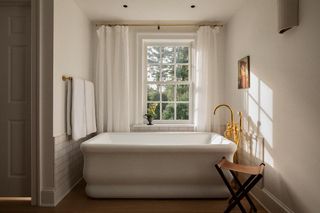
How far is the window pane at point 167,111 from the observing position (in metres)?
4.16

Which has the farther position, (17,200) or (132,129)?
(132,129)

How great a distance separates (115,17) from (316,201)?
11.3 feet

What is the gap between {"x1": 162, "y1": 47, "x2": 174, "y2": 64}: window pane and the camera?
4160 millimetres

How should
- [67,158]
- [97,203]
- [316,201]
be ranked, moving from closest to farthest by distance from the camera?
[316,201] < [97,203] < [67,158]

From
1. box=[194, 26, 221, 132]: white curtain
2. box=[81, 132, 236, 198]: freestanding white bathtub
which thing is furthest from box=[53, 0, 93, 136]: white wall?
box=[194, 26, 221, 132]: white curtain

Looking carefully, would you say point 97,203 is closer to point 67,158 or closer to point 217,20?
point 67,158

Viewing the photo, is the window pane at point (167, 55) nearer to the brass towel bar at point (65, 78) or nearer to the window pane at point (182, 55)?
the window pane at point (182, 55)

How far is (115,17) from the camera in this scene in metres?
3.76

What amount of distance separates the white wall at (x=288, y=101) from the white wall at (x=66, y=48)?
2285 millimetres

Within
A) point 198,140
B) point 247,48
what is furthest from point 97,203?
point 247,48

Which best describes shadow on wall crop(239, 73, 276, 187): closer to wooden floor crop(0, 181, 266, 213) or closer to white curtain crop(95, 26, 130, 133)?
wooden floor crop(0, 181, 266, 213)

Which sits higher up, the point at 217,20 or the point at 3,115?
the point at 217,20

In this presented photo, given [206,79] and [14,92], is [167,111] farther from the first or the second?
[14,92]

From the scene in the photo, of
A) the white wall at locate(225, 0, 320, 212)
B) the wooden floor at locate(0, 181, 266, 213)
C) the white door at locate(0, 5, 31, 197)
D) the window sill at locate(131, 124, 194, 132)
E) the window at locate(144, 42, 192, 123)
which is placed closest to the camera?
the white wall at locate(225, 0, 320, 212)
